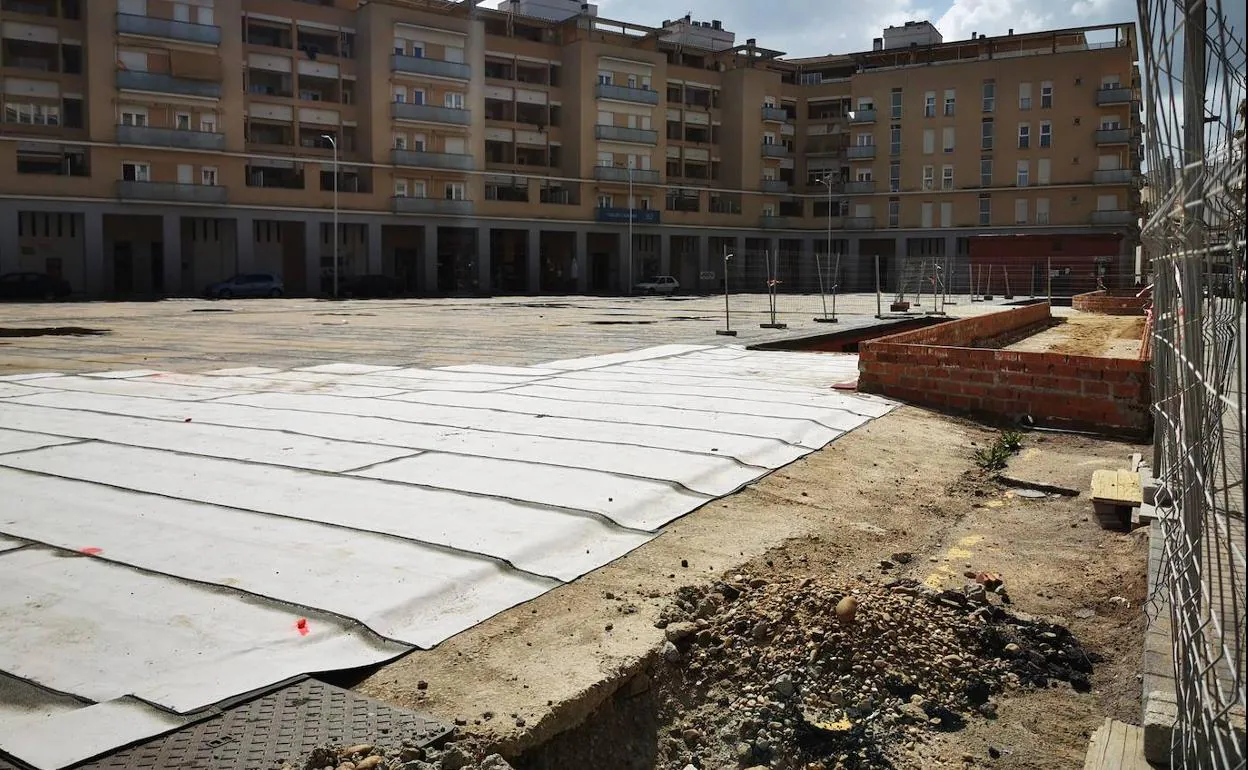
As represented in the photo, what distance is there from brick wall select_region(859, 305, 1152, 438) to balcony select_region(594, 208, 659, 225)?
60.2 m

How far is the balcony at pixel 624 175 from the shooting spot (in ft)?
235

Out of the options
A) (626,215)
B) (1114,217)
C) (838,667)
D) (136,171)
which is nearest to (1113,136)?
(1114,217)

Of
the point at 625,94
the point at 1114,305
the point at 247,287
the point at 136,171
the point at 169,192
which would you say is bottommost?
the point at 1114,305

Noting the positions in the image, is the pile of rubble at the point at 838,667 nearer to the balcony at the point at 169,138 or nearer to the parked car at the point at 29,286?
the parked car at the point at 29,286

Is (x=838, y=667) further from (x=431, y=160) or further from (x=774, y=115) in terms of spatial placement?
(x=774, y=115)

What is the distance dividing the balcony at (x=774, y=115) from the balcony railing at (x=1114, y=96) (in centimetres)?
2198

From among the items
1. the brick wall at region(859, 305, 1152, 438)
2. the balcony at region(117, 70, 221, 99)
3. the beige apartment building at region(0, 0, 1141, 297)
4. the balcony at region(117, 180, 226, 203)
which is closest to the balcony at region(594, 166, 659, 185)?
the beige apartment building at region(0, 0, 1141, 297)

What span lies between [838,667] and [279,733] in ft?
6.92

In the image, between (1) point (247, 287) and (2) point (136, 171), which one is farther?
(2) point (136, 171)

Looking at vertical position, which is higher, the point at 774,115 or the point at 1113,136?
the point at 774,115

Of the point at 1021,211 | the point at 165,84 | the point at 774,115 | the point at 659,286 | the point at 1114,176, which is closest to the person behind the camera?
the point at 165,84

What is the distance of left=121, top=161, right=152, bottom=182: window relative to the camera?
5453cm

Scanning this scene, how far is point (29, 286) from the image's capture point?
4816 cm

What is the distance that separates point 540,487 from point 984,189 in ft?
248
